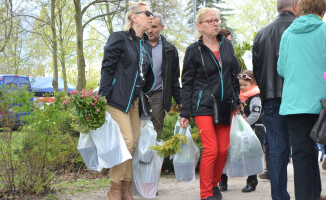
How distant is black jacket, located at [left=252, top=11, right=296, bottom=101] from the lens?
389 centimetres

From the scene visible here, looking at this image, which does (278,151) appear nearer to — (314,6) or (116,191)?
(314,6)

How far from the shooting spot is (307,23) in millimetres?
3383

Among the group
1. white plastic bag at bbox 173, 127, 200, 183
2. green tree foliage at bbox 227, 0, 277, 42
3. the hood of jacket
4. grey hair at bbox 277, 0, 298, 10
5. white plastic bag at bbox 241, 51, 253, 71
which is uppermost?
green tree foliage at bbox 227, 0, 277, 42

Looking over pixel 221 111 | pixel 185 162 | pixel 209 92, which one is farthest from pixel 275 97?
pixel 185 162

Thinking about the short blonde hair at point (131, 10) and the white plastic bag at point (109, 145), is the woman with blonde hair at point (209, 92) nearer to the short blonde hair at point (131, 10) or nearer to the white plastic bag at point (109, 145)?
the short blonde hair at point (131, 10)

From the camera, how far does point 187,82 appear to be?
4645mm

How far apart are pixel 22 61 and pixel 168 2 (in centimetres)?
1441

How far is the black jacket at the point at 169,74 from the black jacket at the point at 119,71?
2.52ft

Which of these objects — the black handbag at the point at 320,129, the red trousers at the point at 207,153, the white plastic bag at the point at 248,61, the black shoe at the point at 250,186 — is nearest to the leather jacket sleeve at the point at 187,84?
the red trousers at the point at 207,153

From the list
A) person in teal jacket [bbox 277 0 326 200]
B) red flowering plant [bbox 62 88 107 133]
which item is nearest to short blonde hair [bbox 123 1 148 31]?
red flowering plant [bbox 62 88 107 133]

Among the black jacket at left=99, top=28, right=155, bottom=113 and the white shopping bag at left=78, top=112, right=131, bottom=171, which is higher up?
the black jacket at left=99, top=28, right=155, bottom=113

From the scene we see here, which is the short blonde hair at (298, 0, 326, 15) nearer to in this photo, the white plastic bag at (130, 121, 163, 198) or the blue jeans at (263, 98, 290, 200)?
the blue jeans at (263, 98, 290, 200)

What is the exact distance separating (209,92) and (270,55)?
0.85m

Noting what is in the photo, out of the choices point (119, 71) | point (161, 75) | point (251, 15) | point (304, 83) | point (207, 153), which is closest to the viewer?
point (304, 83)
